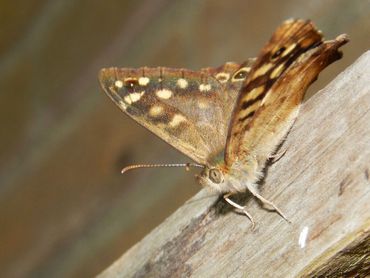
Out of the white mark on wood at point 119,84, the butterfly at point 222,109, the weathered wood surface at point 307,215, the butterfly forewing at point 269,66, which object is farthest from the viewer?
the white mark on wood at point 119,84

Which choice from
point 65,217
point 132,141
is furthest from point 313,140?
point 65,217

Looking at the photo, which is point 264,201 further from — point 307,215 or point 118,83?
point 118,83

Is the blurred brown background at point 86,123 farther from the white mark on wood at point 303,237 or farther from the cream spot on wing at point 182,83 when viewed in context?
the white mark on wood at point 303,237

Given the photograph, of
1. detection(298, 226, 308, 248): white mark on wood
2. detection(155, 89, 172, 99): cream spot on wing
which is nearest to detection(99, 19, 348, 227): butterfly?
detection(155, 89, 172, 99): cream spot on wing

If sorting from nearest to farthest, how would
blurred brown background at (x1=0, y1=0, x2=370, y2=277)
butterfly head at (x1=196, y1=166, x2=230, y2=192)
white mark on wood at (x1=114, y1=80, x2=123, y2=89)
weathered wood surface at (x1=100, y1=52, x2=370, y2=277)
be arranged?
weathered wood surface at (x1=100, y1=52, x2=370, y2=277), butterfly head at (x1=196, y1=166, x2=230, y2=192), white mark on wood at (x1=114, y1=80, x2=123, y2=89), blurred brown background at (x1=0, y1=0, x2=370, y2=277)

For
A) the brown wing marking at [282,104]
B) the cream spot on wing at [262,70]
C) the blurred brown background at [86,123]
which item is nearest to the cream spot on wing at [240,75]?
the brown wing marking at [282,104]

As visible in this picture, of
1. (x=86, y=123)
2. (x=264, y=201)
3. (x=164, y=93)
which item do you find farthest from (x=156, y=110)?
(x=86, y=123)

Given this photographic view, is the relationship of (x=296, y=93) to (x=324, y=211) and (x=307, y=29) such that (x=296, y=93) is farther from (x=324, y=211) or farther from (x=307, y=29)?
(x=324, y=211)

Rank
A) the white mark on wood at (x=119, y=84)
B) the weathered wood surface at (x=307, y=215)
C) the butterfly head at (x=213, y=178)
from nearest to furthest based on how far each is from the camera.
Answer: the weathered wood surface at (x=307, y=215), the butterfly head at (x=213, y=178), the white mark on wood at (x=119, y=84)

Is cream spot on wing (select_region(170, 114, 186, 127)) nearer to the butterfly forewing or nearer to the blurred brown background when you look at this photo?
the butterfly forewing
